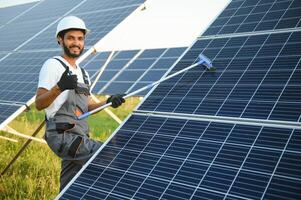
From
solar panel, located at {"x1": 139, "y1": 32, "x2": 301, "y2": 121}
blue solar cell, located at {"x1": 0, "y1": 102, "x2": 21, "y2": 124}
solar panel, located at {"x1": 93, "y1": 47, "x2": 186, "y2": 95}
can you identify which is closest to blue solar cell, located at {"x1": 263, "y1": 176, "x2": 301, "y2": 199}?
solar panel, located at {"x1": 139, "y1": 32, "x2": 301, "y2": 121}

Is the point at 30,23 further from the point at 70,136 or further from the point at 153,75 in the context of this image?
the point at 70,136

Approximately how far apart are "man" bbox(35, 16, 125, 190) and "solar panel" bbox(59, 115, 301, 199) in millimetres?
622

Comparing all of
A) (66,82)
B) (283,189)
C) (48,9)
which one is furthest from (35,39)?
(283,189)

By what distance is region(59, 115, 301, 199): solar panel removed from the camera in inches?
153

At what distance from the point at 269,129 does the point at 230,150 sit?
1.59ft

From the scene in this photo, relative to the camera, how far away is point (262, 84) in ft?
16.8

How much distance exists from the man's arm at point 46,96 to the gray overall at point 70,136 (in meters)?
0.36

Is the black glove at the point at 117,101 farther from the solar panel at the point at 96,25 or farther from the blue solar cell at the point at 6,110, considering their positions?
the solar panel at the point at 96,25

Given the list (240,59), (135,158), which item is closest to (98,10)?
(240,59)

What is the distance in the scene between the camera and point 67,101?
580 cm

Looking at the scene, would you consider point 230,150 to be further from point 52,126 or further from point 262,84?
point 52,126

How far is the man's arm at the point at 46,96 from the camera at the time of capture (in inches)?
206

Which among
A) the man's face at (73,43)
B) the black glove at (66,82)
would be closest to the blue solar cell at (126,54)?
the man's face at (73,43)

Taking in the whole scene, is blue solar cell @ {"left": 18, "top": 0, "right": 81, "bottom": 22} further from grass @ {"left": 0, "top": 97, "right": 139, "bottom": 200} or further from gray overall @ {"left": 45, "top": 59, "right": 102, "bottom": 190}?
gray overall @ {"left": 45, "top": 59, "right": 102, "bottom": 190}
